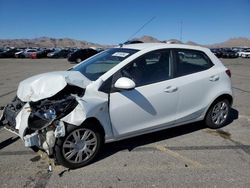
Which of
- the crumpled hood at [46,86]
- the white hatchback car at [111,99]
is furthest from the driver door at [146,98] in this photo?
the crumpled hood at [46,86]

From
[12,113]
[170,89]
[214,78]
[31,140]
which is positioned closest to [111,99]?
[170,89]

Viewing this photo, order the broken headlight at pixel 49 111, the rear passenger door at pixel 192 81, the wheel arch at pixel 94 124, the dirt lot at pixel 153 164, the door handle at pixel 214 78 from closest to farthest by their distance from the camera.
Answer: the dirt lot at pixel 153 164
the broken headlight at pixel 49 111
the wheel arch at pixel 94 124
the rear passenger door at pixel 192 81
the door handle at pixel 214 78

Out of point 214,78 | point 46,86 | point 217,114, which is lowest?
point 217,114

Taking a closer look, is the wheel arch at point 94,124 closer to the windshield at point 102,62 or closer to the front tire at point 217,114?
the windshield at point 102,62

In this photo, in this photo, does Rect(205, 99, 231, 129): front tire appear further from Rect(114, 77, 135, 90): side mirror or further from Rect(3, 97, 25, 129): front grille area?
Rect(3, 97, 25, 129): front grille area

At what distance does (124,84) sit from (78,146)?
1057 millimetres

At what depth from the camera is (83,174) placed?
3844mm

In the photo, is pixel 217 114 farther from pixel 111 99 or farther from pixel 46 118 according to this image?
pixel 46 118

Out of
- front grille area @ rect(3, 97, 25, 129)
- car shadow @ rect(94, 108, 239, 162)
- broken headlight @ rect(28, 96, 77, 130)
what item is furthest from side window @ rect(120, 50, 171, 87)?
front grille area @ rect(3, 97, 25, 129)

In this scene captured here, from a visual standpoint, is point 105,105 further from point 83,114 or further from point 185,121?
point 185,121

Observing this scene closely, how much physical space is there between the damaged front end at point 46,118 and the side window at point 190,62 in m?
1.79

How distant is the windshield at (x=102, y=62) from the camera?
4.48 m

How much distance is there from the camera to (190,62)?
205 inches

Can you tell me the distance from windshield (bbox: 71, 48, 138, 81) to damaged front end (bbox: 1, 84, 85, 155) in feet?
1.80
